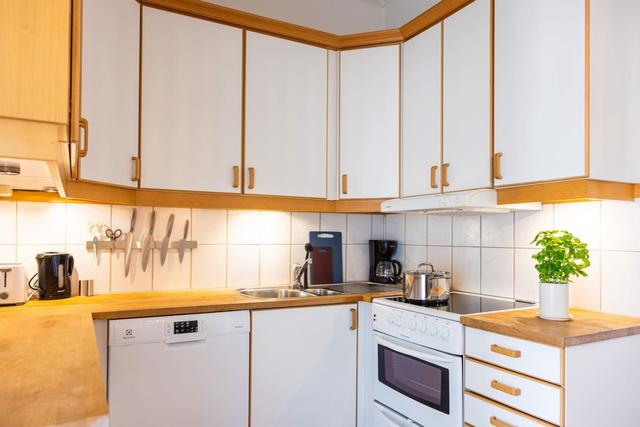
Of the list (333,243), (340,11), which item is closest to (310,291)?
(333,243)

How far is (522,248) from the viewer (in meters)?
2.29

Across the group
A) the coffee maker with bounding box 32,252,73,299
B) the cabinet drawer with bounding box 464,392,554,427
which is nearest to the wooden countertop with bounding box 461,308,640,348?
the cabinet drawer with bounding box 464,392,554,427

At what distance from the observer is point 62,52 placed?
896 mm

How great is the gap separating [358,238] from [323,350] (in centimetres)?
95

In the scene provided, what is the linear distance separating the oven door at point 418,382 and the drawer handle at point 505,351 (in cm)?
20

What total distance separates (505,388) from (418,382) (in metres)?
0.49

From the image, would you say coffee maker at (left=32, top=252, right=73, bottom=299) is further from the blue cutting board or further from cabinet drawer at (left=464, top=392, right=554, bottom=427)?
cabinet drawer at (left=464, top=392, right=554, bottom=427)

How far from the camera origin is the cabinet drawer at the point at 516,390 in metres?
1.53

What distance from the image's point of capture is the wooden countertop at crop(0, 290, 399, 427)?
2.41ft

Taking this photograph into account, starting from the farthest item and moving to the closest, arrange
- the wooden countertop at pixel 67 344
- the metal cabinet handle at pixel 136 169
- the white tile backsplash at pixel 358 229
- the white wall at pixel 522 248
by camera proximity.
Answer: the white tile backsplash at pixel 358 229
the metal cabinet handle at pixel 136 169
the white wall at pixel 522 248
the wooden countertop at pixel 67 344

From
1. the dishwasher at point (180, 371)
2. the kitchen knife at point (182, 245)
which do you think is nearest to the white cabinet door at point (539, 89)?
the dishwasher at point (180, 371)

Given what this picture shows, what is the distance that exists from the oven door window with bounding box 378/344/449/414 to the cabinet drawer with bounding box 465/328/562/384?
0.65 feet

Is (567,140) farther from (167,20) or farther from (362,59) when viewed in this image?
(167,20)

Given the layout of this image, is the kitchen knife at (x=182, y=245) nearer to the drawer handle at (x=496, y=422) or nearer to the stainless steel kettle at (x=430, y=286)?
the stainless steel kettle at (x=430, y=286)
